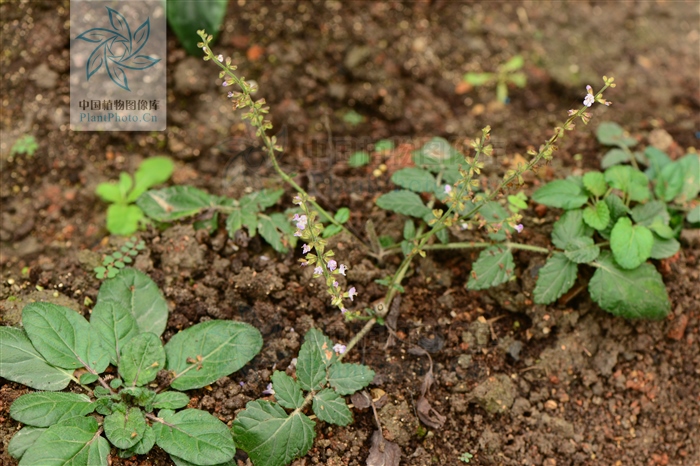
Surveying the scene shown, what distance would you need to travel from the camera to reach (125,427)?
2184 millimetres

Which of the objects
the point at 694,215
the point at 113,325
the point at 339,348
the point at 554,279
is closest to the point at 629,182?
the point at 694,215

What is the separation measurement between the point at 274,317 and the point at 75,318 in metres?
0.81

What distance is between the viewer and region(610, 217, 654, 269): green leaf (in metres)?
2.54

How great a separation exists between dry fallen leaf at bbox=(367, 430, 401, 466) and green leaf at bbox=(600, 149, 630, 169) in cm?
184

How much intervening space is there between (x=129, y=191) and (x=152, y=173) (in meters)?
0.15

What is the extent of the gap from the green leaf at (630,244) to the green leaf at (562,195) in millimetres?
199

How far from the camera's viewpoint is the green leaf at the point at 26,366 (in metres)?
2.27

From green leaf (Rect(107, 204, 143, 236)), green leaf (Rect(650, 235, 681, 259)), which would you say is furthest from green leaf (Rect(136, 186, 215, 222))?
green leaf (Rect(650, 235, 681, 259))

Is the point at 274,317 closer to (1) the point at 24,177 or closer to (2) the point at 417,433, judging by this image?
(2) the point at 417,433

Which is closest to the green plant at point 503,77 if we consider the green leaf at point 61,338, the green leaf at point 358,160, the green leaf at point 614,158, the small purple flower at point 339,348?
the green leaf at point 614,158

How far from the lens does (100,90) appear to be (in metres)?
3.33

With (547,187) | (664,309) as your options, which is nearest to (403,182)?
(547,187)

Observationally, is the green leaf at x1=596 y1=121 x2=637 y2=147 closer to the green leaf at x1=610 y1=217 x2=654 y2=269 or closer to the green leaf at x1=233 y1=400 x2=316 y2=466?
the green leaf at x1=610 y1=217 x2=654 y2=269

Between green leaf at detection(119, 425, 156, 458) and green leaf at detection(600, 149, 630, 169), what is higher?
green leaf at detection(600, 149, 630, 169)
